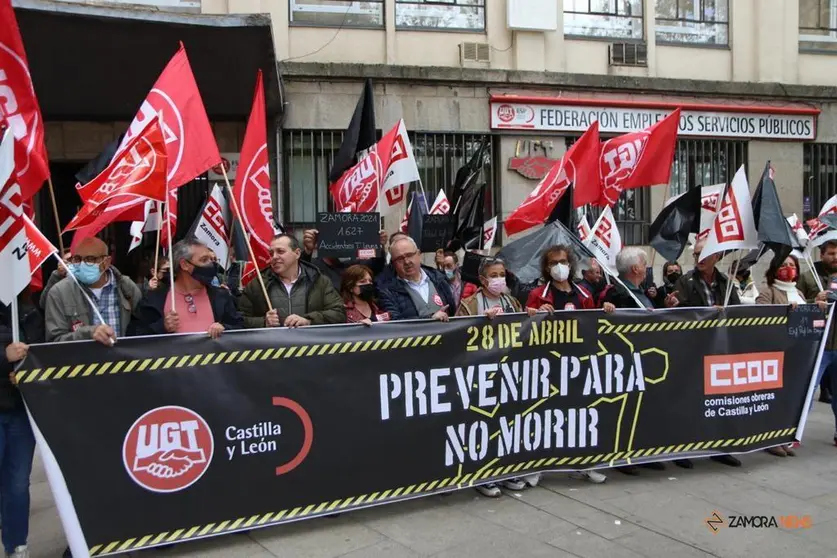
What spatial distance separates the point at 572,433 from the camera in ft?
17.0

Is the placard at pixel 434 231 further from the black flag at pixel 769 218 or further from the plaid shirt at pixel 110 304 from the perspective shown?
the plaid shirt at pixel 110 304

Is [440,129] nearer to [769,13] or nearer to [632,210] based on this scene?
[632,210]

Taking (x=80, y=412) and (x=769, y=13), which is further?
(x=769, y=13)

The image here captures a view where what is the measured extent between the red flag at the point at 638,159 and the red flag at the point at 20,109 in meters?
5.16

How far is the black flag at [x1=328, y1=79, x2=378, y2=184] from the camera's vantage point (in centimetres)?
730

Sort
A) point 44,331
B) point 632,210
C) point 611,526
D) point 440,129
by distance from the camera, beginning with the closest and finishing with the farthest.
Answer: point 44,331, point 611,526, point 440,129, point 632,210

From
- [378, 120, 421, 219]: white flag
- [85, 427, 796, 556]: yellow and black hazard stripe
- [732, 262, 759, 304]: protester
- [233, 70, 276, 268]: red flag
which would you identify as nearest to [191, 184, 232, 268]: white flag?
[233, 70, 276, 268]: red flag

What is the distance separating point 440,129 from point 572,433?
315 inches

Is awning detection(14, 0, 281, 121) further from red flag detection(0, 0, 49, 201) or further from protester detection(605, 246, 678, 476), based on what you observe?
protester detection(605, 246, 678, 476)

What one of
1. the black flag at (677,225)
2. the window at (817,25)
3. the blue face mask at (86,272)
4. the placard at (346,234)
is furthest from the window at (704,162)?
the blue face mask at (86,272)

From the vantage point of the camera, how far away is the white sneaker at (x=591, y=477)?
5.40 meters

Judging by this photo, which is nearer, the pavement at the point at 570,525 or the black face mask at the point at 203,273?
the pavement at the point at 570,525

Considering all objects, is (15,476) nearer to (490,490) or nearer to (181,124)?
(181,124)


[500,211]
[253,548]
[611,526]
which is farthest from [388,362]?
[500,211]
